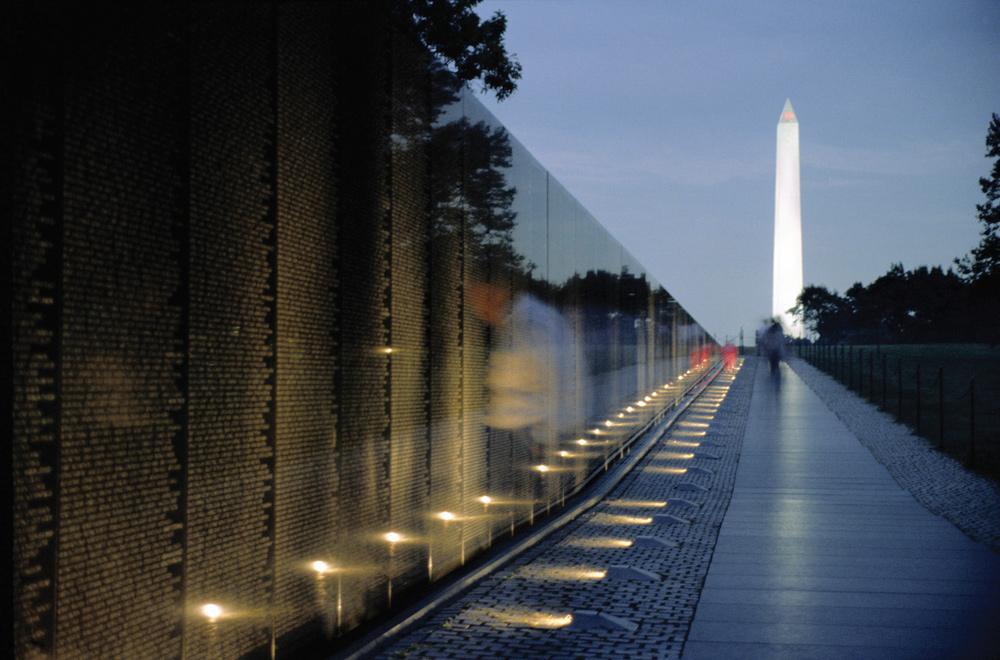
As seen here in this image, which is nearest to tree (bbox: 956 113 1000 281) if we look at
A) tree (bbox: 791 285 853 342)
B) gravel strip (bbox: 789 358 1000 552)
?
Answer: gravel strip (bbox: 789 358 1000 552)

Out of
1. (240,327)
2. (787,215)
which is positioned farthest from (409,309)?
(787,215)

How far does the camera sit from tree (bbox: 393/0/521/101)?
66.8ft

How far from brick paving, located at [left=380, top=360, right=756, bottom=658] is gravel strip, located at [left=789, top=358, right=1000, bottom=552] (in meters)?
2.81

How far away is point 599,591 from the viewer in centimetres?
977

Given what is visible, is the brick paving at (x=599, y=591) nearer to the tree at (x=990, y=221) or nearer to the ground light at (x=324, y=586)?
the ground light at (x=324, y=586)

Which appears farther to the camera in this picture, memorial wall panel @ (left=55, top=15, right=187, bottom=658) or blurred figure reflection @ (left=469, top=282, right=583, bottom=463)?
blurred figure reflection @ (left=469, top=282, right=583, bottom=463)

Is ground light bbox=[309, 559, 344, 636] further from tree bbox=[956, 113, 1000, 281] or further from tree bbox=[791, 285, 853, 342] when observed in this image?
tree bbox=[791, 285, 853, 342]

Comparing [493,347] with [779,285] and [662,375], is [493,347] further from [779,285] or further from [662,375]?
[779,285]

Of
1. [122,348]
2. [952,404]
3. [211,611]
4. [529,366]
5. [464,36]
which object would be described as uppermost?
[464,36]

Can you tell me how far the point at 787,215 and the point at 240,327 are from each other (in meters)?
121

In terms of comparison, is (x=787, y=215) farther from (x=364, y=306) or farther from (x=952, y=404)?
(x=364, y=306)

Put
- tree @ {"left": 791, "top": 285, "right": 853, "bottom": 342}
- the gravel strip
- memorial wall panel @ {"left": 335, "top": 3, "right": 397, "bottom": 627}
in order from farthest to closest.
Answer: tree @ {"left": 791, "top": 285, "right": 853, "bottom": 342}
the gravel strip
memorial wall panel @ {"left": 335, "top": 3, "right": 397, "bottom": 627}

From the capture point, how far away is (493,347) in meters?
12.6

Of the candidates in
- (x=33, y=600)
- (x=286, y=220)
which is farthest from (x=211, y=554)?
(x=286, y=220)
